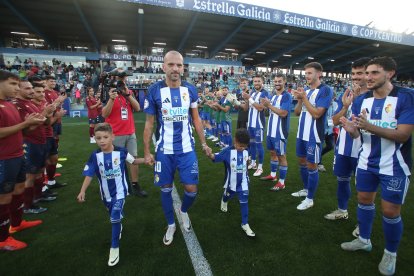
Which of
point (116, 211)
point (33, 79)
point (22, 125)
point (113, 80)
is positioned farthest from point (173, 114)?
point (33, 79)

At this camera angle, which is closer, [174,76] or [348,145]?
[174,76]

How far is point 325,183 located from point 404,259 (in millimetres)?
2792

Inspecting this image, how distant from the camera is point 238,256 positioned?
307 cm

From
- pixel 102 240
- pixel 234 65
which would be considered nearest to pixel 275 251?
pixel 102 240

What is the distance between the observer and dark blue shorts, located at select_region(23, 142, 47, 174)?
163 inches

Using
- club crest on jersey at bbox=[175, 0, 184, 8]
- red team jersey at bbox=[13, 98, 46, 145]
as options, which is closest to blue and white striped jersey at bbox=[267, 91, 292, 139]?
red team jersey at bbox=[13, 98, 46, 145]

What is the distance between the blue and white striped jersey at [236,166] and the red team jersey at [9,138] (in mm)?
2723

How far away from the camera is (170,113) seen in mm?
3312

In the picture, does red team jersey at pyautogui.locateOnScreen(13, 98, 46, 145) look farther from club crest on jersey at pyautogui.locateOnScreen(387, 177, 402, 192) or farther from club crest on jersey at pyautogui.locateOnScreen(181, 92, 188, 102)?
club crest on jersey at pyautogui.locateOnScreen(387, 177, 402, 192)

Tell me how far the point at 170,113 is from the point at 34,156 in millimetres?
2778

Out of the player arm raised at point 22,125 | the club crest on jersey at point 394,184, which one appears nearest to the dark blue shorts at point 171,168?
the player arm raised at point 22,125

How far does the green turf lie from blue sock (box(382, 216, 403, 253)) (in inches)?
14.2

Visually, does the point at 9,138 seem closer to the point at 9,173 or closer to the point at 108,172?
the point at 9,173

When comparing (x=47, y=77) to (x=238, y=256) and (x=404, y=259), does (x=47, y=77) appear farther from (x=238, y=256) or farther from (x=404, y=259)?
(x=404, y=259)
